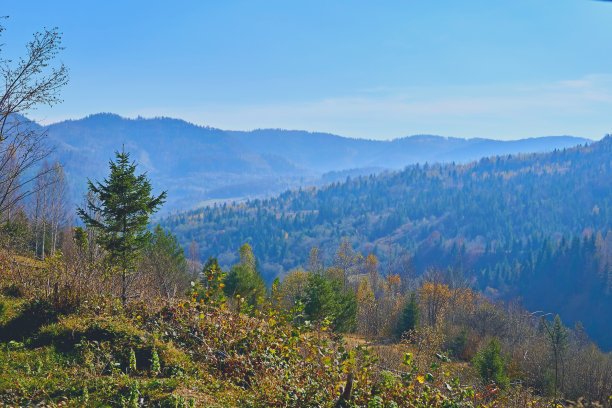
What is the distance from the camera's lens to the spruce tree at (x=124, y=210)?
17.7 meters

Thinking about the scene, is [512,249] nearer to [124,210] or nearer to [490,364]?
[490,364]

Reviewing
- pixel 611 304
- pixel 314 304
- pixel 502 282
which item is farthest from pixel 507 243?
pixel 314 304

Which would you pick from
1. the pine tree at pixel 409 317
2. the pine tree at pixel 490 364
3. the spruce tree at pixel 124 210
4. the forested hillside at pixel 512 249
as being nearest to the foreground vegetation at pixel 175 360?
Answer: the spruce tree at pixel 124 210

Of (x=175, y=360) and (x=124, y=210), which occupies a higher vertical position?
(x=124, y=210)

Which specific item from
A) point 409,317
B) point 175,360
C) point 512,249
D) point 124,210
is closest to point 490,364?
point 409,317

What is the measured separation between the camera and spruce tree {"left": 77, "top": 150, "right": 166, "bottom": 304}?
17.7 m

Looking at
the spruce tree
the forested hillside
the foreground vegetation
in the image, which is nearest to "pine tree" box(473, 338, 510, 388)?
the foreground vegetation

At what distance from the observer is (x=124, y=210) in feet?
58.6

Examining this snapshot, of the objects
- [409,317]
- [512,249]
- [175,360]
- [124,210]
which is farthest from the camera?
[512,249]

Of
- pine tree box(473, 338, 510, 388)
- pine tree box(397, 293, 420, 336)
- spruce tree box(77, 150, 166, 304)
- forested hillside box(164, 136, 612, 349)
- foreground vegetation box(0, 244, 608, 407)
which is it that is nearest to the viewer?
foreground vegetation box(0, 244, 608, 407)

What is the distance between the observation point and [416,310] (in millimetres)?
40375

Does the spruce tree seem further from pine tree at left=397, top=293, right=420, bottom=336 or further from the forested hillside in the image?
the forested hillside

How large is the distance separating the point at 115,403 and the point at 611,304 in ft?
373

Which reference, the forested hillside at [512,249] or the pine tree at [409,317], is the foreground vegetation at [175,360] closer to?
the pine tree at [409,317]
